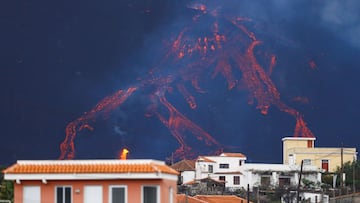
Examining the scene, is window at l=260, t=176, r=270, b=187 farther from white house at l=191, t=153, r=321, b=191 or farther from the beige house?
the beige house

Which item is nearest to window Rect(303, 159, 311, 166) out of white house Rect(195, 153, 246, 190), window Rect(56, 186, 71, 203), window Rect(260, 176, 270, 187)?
white house Rect(195, 153, 246, 190)

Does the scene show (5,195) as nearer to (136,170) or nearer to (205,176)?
(136,170)

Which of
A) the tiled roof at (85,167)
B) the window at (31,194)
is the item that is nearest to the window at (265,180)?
the tiled roof at (85,167)

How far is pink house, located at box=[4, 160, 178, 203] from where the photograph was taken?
19.8 metres

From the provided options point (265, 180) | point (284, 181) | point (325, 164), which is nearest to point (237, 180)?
point (265, 180)

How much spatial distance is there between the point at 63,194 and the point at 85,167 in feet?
2.64

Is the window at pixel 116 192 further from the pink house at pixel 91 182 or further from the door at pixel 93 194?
the door at pixel 93 194

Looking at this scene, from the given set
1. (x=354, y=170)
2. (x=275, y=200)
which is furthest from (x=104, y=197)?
(x=354, y=170)

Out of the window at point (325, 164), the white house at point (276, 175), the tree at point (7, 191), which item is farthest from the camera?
the window at point (325, 164)

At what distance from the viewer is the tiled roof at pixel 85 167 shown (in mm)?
19828

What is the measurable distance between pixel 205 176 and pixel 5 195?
116 ft

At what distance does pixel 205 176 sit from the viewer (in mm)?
61469

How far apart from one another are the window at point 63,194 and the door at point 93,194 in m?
0.38

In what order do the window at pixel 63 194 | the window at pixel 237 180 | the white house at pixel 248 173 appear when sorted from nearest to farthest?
the window at pixel 63 194, the white house at pixel 248 173, the window at pixel 237 180
